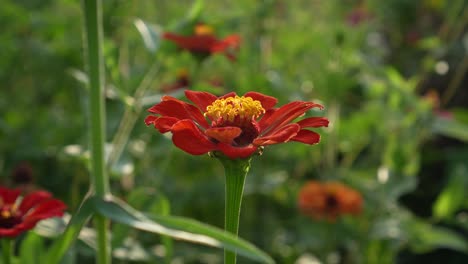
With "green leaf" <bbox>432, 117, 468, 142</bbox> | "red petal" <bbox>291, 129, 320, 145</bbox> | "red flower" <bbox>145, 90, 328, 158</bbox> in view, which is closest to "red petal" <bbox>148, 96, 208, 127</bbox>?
"red flower" <bbox>145, 90, 328, 158</bbox>

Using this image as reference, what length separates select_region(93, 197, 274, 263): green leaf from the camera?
19.6 inches

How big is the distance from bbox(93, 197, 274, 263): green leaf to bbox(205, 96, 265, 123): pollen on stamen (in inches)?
3.9

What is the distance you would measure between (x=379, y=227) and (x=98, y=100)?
0.77 metres

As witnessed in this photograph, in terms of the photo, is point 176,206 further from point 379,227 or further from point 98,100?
point 98,100

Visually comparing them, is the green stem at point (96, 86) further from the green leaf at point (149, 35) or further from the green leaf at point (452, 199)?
the green leaf at point (452, 199)

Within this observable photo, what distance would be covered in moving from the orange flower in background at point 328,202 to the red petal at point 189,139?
86cm

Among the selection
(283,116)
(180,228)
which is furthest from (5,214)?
(283,116)

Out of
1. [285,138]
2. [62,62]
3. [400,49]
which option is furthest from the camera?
[400,49]

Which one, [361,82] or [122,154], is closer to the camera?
[122,154]

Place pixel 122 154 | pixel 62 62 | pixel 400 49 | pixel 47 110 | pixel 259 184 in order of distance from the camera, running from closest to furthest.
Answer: pixel 122 154 → pixel 259 184 → pixel 62 62 → pixel 47 110 → pixel 400 49

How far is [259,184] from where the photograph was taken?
4.64ft

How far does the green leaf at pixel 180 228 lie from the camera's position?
0.50 meters

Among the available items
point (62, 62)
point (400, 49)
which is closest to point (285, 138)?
point (62, 62)

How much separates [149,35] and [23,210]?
27cm
